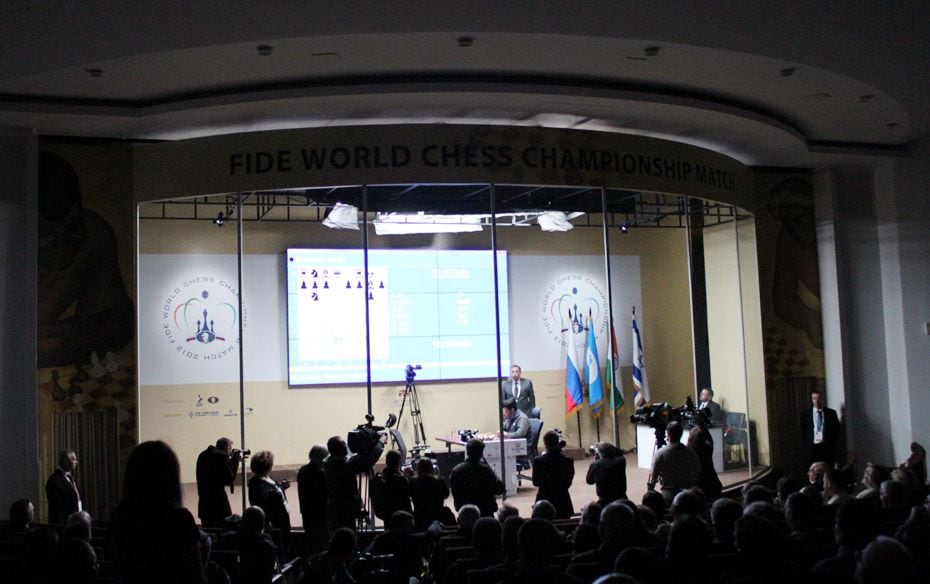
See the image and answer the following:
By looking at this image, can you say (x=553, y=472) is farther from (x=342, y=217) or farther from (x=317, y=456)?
(x=342, y=217)

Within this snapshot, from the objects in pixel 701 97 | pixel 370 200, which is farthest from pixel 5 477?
pixel 701 97

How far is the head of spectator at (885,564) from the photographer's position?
125 inches

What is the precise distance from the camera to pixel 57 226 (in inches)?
357

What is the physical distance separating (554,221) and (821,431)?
4587mm

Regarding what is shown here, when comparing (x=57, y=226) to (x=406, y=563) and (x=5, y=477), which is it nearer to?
(x=5, y=477)

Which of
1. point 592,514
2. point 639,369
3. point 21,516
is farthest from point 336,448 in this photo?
point 639,369

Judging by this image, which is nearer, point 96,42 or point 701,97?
point 96,42

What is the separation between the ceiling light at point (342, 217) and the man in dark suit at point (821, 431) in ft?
21.5

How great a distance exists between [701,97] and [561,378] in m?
5.25

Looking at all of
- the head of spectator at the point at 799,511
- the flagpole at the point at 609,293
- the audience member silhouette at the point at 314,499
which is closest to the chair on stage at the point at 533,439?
the flagpole at the point at 609,293

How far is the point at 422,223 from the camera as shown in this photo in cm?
1102

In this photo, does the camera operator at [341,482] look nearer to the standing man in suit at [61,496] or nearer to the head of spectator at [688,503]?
the standing man in suit at [61,496]

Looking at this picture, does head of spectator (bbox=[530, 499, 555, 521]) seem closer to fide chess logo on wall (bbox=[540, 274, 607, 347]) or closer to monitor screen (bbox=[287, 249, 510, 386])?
monitor screen (bbox=[287, 249, 510, 386])

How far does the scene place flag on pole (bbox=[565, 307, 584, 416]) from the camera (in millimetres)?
12664
